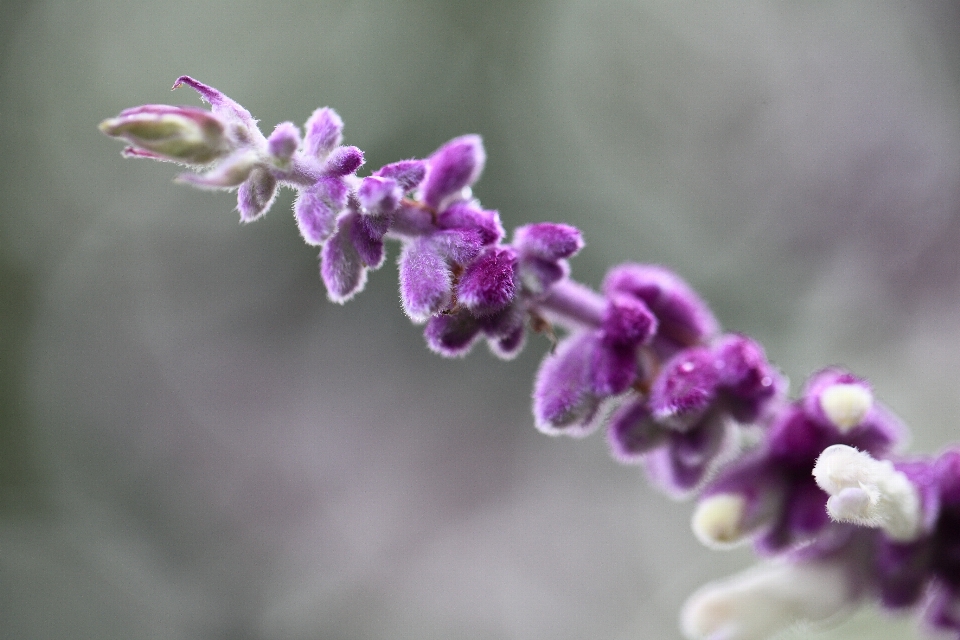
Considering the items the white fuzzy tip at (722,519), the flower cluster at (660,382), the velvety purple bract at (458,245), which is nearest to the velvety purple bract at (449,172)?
the flower cluster at (660,382)

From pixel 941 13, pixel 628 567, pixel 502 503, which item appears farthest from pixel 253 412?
pixel 941 13

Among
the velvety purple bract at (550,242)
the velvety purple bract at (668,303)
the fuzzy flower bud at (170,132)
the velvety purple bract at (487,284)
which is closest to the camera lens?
the fuzzy flower bud at (170,132)

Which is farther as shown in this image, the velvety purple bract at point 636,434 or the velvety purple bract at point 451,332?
the velvety purple bract at point 636,434

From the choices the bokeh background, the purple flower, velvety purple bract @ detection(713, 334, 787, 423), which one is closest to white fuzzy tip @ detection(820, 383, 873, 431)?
the purple flower

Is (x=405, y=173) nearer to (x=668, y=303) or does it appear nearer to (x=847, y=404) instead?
(x=668, y=303)

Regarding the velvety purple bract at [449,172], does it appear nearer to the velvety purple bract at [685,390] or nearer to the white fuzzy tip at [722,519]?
the velvety purple bract at [685,390]

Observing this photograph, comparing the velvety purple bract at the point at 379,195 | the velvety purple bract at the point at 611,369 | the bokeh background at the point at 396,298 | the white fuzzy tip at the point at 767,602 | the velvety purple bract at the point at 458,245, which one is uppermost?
the bokeh background at the point at 396,298

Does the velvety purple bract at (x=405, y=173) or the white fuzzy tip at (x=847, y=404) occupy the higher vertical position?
the velvety purple bract at (x=405, y=173)

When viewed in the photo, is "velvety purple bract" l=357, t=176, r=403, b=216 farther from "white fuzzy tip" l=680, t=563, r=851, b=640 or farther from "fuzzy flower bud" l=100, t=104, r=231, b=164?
"white fuzzy tip" l=680, t=563, r=851, b=640
